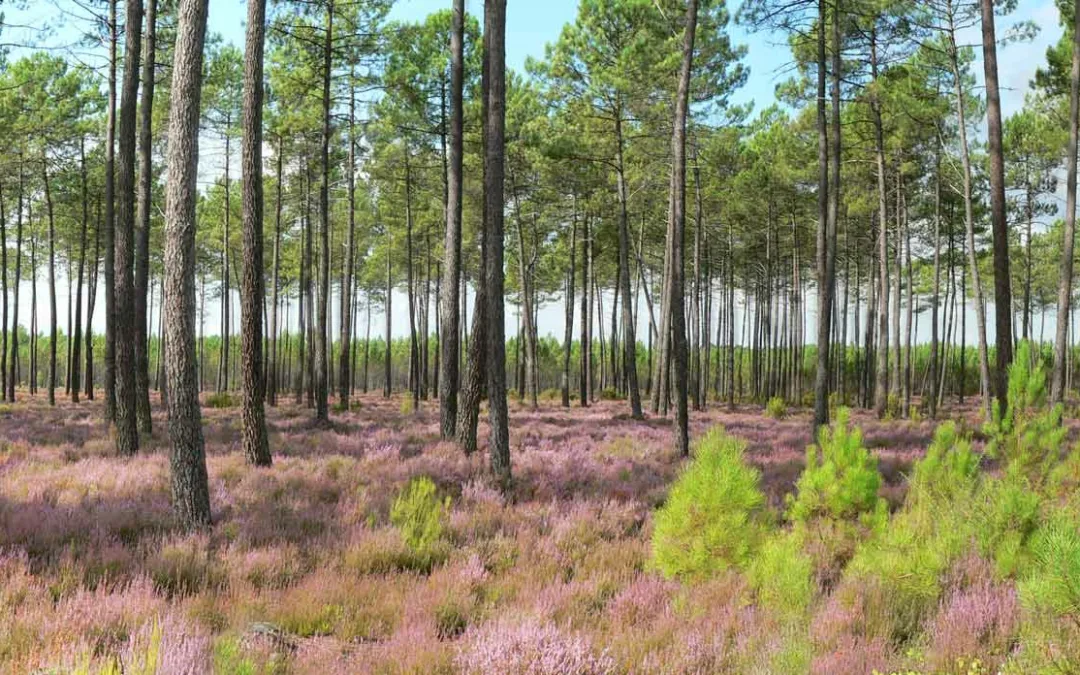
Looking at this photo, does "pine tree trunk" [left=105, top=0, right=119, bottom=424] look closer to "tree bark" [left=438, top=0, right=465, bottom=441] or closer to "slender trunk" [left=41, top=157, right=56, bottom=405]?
"tree bark" [left=438, top=0, right=465, bottom=441]

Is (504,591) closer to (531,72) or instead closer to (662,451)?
(662,451)

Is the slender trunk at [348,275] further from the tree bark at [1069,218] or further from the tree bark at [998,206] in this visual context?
the tree bark at [1069,218]

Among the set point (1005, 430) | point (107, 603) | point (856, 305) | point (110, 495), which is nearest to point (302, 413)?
point (110, 495)

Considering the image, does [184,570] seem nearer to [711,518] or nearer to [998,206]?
[711,518]

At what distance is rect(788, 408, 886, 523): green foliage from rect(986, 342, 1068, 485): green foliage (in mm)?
1167

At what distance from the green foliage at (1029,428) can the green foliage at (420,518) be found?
541 cm

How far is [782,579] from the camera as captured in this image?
3955 millimetres

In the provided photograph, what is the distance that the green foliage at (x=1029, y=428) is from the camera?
5.75 meters

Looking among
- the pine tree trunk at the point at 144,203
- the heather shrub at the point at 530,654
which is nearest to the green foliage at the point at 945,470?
the heather shrub at the point at 530,654

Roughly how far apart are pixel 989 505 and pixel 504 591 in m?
4.01

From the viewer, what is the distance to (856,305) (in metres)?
43.4

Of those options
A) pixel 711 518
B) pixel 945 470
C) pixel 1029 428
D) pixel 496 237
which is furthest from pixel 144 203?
pixel 1029 428

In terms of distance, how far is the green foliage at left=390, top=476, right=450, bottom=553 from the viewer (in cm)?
605

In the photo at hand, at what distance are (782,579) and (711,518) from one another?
0.89m
